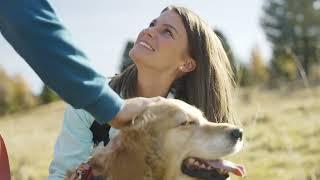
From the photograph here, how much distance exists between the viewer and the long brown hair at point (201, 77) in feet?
16.1

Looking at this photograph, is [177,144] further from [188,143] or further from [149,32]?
[149,32]

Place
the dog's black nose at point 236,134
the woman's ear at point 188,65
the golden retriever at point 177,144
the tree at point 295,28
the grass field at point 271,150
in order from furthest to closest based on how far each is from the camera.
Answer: the tree at point 295,28 < the grass field at point 271,150 < the woman's ear at point 188,65 < the dog's black nose at point 236,134 < the golden retriever at point 177,144

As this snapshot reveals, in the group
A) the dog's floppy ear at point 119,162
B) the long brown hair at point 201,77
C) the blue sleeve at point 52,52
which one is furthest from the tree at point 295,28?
the blue sleeve at point 52,52

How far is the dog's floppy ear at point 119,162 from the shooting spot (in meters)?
3.57

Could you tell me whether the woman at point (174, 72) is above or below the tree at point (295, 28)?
above

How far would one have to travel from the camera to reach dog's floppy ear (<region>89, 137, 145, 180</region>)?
140 inches

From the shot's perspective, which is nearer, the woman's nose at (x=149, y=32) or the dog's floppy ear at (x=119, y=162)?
the dog's floppy ear at (x=119, y=162)

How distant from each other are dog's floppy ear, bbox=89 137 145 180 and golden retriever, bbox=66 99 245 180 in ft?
0.04

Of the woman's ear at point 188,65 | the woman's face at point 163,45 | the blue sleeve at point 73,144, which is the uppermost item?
the woman's face at point 163,45

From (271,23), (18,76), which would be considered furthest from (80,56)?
(18,76)

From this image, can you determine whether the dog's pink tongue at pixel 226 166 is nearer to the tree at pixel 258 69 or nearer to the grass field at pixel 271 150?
the grass field at pixel 271 150

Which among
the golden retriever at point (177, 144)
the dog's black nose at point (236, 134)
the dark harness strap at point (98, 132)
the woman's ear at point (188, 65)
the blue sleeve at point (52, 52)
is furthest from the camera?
the woman's ear at point (188, 65)

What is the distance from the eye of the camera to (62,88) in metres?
2.43

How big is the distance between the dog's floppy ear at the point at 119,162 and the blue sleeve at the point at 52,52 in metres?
1.10
